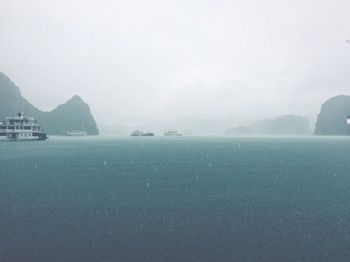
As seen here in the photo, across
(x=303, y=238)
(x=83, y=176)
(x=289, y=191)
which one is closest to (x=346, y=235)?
(x=303, y=238)

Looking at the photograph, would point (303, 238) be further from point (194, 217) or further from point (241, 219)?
point (194, 217)

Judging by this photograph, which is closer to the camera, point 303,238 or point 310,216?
point 303,238

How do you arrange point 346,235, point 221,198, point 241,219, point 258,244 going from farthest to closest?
point 221,198
point 241,219
point 346,235
point 258,244

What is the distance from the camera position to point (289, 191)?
53125mm

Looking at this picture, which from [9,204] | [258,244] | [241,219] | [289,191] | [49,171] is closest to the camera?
[258,244]

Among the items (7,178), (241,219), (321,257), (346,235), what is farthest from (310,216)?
(7,178)

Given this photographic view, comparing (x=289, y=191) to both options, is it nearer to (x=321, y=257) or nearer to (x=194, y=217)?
(x=194, y=217)

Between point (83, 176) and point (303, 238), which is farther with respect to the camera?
point (83, 176)

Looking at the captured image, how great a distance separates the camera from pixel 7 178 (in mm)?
65062

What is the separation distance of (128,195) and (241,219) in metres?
20.7

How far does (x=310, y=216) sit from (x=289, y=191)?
604 inches

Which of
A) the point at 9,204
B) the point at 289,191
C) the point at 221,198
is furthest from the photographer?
the point at 289,191

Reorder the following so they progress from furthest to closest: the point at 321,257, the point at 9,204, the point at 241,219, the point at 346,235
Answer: the point at 9,204, the point at 241,219, the point at 346,235, the point at 321,257

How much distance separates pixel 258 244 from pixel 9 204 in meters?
35.0
